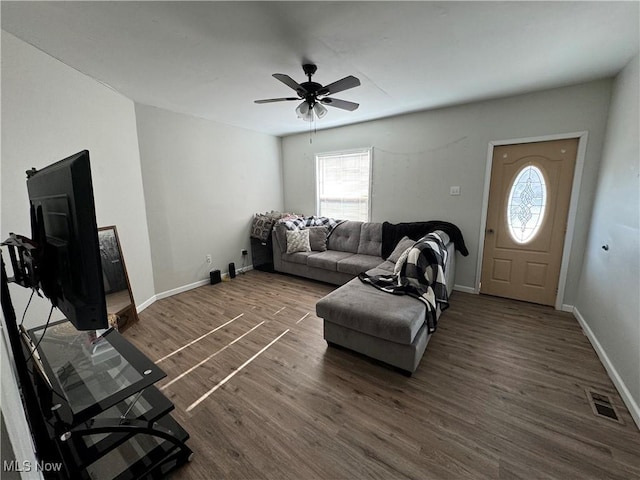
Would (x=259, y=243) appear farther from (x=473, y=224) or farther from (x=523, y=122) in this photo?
(x=523, y=122)

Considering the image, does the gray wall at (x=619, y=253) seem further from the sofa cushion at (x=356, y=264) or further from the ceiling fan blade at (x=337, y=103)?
the ceiling fan blade at (x=337, y=103)

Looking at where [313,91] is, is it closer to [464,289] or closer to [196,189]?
[196,189]

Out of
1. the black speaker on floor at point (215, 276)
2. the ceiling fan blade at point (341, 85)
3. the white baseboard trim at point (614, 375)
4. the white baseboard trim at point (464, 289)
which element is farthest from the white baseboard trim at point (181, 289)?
the white baseboard trim at point (614, 375)

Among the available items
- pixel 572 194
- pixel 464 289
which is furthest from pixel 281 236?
pixel 572 194

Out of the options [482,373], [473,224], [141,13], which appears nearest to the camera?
[141,13]

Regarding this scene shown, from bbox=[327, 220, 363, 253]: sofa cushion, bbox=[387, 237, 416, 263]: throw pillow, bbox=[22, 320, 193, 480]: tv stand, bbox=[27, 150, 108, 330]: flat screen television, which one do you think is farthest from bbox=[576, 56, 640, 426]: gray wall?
bbox=[27, 150, 108, 330]: flat screen television

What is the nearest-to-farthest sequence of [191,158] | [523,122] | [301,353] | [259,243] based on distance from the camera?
[301,353] → [523,122] → [191,158] → [259,243]

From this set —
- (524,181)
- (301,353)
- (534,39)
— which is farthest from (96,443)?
(524,181)

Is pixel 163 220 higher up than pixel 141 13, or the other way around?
pixel 141 13

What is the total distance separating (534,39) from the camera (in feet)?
6.25

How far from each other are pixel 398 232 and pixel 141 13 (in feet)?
11.3

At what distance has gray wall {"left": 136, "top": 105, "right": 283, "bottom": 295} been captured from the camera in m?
3.38

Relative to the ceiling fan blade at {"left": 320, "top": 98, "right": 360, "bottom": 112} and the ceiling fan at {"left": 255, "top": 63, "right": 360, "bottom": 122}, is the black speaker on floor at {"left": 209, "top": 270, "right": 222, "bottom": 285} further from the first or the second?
the ceiling fan blade at {"left": 320, "top": 98, "right": 360, "bottom": 112}

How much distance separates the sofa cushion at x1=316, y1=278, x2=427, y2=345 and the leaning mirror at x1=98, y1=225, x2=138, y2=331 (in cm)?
214
